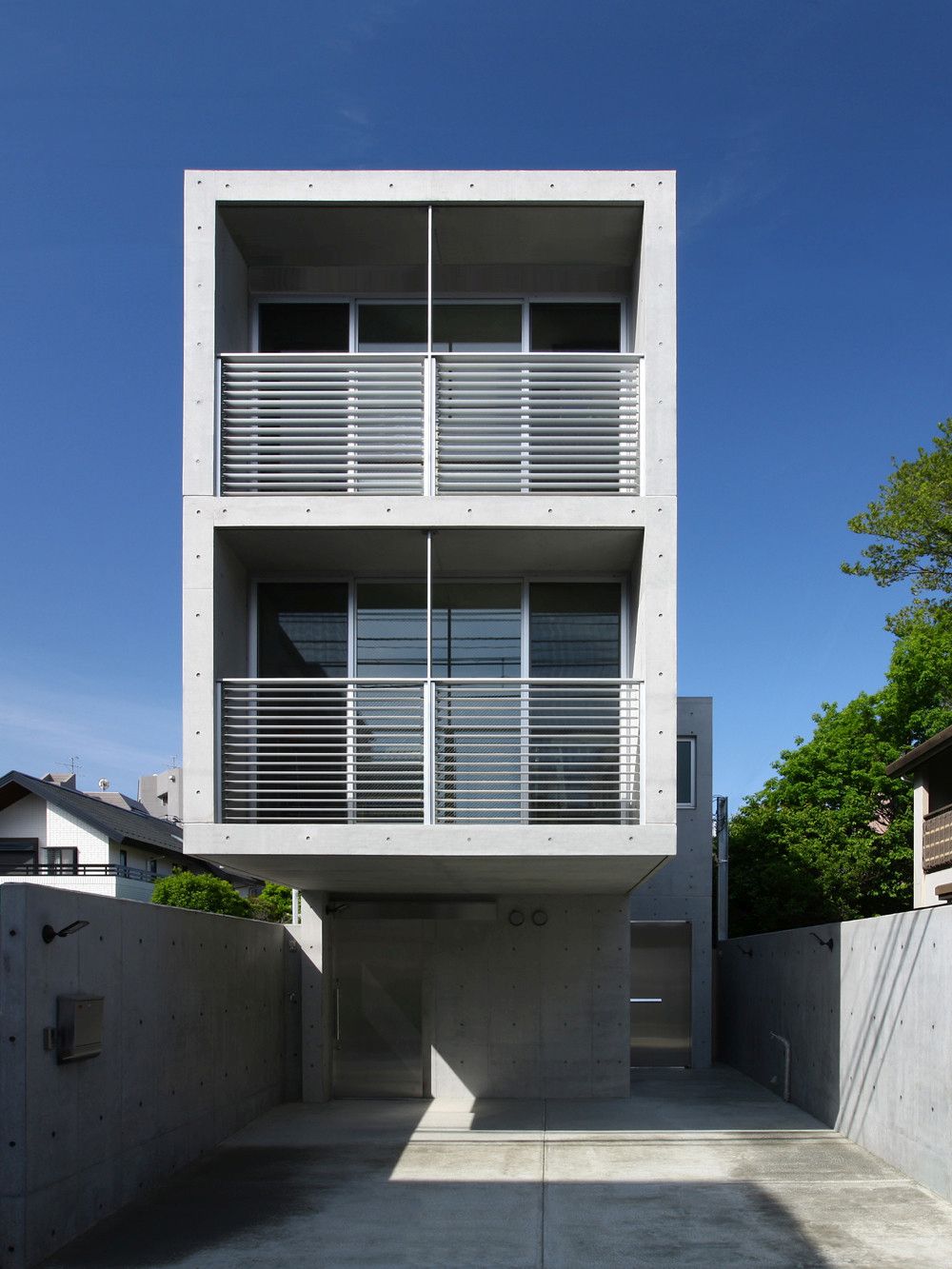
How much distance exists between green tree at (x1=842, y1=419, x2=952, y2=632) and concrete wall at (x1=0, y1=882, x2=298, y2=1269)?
64.4 ft

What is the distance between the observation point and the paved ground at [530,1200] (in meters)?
7.29

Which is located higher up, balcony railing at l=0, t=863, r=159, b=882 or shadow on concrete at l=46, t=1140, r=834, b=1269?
balcony railing at l=0, t=863, r=159, b=882

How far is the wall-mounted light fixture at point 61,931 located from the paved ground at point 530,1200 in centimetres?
175

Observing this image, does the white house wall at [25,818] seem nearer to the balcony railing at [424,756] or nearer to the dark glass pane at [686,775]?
the dark glass pane at [686,775]

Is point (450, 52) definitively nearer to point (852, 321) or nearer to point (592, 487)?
point (592, 487)

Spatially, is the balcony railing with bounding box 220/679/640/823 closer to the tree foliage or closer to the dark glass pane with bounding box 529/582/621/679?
the dark glass pane with bounding box 529/582/621/679

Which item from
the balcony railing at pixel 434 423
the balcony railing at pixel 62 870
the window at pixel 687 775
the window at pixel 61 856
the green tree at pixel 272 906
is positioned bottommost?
the green tree at pixel 272 906

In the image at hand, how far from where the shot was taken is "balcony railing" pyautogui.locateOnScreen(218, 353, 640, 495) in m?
11.0

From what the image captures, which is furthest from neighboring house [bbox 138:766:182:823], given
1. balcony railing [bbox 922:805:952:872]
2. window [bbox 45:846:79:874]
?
balcony railing [bbox 922:805:952:872]

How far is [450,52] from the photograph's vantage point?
1652 centimetres

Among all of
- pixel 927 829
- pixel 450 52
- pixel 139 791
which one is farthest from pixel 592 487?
pixel 139 791

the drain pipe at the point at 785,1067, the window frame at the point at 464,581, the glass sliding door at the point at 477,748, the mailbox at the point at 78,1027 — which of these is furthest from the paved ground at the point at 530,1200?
the window frame at the point at 464,581

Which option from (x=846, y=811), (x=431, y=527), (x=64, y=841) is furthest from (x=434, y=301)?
(x=64, y=841)

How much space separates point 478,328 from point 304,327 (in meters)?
1.75
